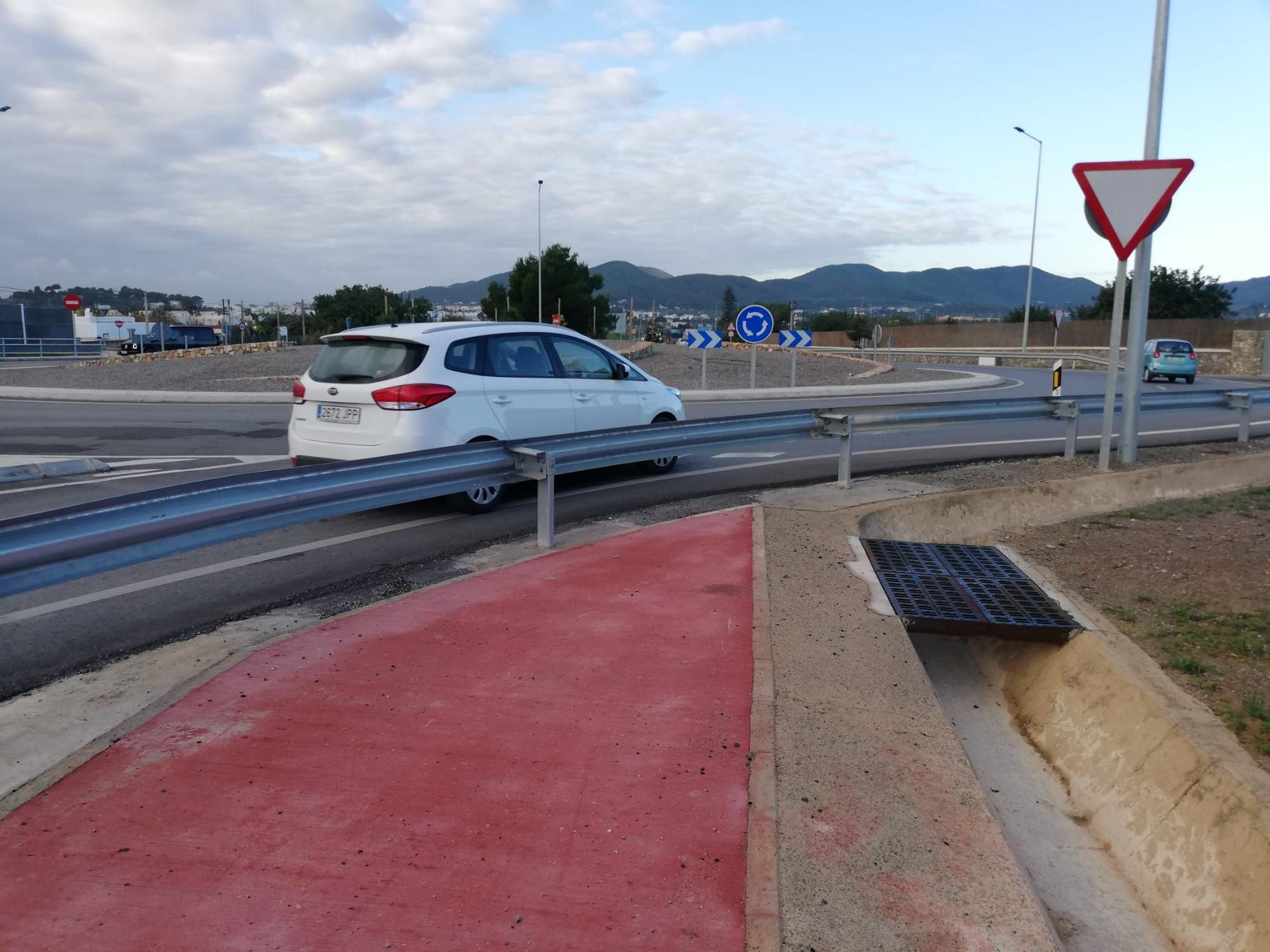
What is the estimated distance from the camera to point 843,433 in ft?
30.9

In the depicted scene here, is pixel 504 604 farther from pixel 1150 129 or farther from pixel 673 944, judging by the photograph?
pixel 1150 129

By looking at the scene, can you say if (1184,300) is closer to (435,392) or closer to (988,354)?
(988,354)

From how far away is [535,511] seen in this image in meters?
8.77

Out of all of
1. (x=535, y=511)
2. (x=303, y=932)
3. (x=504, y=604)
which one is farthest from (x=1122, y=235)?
(x=303, y=932)

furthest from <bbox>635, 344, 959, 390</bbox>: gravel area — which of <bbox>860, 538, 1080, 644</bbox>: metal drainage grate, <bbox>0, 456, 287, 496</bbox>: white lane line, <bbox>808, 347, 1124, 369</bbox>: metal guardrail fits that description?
<bbox>860, 538, 1080, 644</bbox>: metal drainage grate

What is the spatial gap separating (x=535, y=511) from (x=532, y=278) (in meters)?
67.9

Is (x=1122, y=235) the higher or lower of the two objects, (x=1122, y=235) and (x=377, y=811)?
the higher

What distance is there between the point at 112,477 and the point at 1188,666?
985cm

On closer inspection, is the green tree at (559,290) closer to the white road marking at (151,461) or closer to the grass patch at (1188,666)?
the white road marking at (151,461)

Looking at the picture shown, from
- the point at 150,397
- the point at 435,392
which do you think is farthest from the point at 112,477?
the point at 150,397

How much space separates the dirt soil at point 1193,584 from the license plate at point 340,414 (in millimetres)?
5391

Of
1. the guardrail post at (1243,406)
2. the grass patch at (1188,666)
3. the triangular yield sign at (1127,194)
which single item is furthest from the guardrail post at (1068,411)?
the grass patch at (1188,666)

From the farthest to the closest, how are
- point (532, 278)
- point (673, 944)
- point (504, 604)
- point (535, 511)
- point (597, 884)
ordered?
1. point (532, 278)
2. point (535, 511)
3. point (504, 604)
4. point (597, 884)
5. point (673, 944)

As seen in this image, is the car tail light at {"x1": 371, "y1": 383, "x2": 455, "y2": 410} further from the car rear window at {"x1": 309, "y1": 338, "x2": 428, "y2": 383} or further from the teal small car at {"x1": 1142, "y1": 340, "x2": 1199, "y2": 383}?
the teal small car at {"x1": 1142, "y1": 340, "x2": 1199, "y2": 383}
